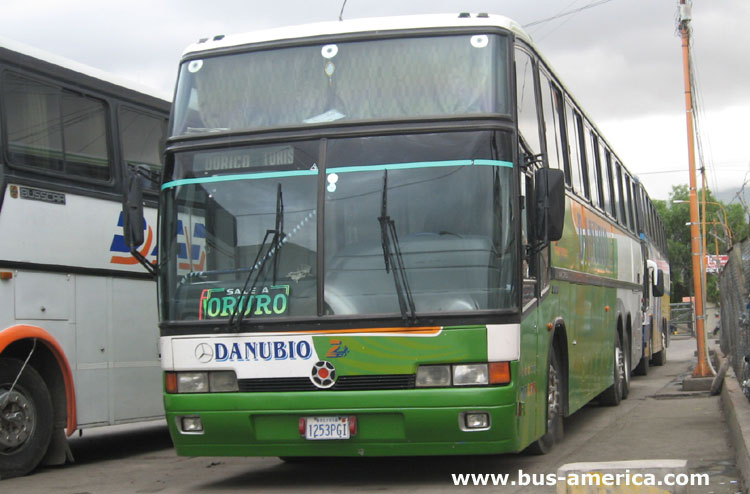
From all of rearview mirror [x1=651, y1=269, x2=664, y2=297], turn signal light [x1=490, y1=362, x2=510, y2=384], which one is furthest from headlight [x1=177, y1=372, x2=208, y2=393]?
rearview mirror [x1=651, y1=269, x2=664, y2=297]

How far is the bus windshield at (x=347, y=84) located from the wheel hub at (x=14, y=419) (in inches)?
117

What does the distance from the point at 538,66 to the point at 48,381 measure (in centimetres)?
549

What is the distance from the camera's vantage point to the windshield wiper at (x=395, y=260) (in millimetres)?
7637

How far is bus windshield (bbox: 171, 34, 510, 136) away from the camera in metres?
8.16

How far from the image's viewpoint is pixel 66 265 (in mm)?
10258

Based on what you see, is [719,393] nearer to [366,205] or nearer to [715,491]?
[715,491]

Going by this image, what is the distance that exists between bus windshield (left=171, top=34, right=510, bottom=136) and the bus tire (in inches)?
304

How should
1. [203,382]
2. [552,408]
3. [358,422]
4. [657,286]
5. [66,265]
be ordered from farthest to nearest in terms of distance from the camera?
[657,286]
[66,265]
[552,408]
[203,382]
[358,422]

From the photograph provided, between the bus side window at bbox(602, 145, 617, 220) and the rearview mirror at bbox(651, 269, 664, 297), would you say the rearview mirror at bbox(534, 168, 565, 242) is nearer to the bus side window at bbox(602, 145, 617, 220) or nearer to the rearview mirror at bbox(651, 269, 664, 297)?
the bus side window at bbox(602, 145, 617, 220)

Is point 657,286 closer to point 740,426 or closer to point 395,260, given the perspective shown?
point 740,426

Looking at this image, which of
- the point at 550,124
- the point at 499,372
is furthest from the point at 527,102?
the point at 499,372

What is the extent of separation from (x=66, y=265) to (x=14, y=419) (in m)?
1.55

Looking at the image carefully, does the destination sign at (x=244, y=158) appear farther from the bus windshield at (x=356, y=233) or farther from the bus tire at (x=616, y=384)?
the bus tire at (x=616, y=384)

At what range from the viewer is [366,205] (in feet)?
25.9
